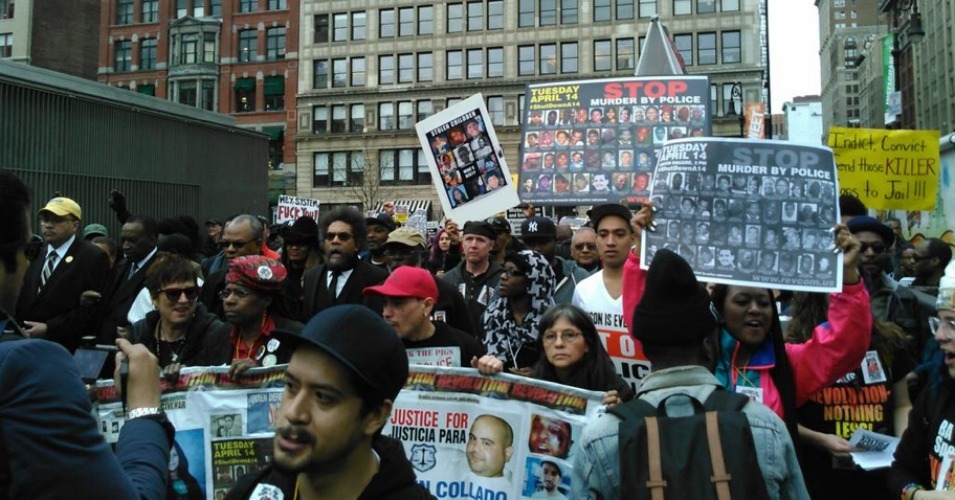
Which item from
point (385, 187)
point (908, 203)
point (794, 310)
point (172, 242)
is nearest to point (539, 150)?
point (908, 203)

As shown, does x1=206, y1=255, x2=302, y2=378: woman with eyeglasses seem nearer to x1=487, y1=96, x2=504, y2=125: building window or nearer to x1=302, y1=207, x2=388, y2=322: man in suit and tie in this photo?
x1=302, y1=207, x2=388, y2=322: man in suit and tie

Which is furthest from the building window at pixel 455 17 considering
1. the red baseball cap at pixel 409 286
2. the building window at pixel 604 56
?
the red baseball cap at pixel 409 286

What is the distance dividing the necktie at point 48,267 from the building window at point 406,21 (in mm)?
51348

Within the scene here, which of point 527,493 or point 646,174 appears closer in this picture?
point 527,493

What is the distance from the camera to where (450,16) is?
55594 mm

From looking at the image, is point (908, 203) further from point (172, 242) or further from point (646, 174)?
point (172, 242)

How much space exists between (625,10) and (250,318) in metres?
52.1

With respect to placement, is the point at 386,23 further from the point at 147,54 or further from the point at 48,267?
the point at 48,267

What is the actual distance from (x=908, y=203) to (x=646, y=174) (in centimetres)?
284

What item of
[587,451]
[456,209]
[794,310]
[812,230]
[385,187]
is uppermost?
[385,187]

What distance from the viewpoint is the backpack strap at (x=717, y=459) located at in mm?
2422

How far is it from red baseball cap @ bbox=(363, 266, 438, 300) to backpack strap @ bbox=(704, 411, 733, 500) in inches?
99.1

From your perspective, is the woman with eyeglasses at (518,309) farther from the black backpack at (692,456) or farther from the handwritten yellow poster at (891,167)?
the handwritten yellow poster at (891,167)

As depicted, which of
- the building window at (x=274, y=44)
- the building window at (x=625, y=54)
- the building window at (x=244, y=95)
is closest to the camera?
the building window at (x=625, y=54)
